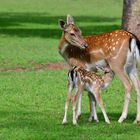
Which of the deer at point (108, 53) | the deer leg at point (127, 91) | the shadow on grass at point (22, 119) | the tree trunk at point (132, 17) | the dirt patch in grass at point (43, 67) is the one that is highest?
the tree trunk at point (132, 17)

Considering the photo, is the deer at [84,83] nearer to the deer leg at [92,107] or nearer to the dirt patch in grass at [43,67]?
the deer leg at [92,107]

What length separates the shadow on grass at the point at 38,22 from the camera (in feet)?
100.0

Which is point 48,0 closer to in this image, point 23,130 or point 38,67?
point 38,67

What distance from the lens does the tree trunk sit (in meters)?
20.6

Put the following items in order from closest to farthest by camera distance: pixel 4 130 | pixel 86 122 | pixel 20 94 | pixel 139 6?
pixel 4 130
pixel 86 122
pixel 20 94
pixel 139 6

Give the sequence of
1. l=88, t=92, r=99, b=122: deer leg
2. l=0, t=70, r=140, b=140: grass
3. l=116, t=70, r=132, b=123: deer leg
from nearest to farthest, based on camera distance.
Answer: l=0, t=70, r=140, b=140: grass
l=88, t=92, r=99, b=122: deer leg
l=116, t=70, r=132, b=123: deer leg

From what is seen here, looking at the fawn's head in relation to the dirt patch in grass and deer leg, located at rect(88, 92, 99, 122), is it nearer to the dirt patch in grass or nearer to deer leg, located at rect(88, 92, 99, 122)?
deer leg, located at rect(88, 92, 99, 122)

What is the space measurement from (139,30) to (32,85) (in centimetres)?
584

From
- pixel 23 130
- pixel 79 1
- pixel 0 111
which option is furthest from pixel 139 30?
pixel 79 1

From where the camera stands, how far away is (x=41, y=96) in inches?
564

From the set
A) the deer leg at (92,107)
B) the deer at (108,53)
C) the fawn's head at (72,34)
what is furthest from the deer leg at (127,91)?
the fawn's head at (72,34)

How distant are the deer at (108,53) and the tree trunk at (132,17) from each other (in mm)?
8955

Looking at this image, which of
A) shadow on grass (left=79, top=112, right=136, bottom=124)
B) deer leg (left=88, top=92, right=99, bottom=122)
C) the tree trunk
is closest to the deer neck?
deer leg (left=88, top=92, right=99, bottom=122)

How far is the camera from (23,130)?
33.3ft
